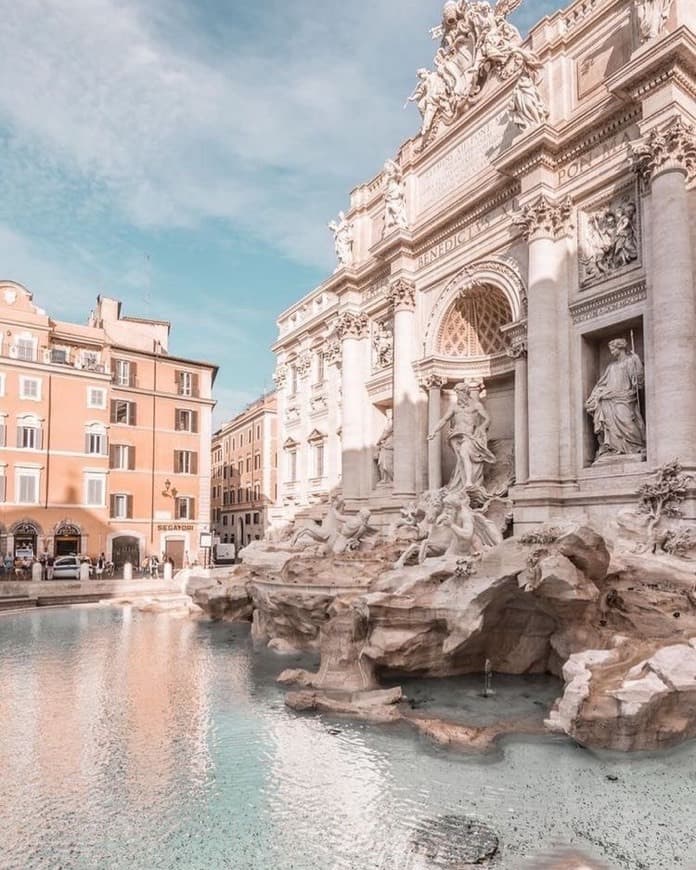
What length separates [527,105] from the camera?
14.9 m

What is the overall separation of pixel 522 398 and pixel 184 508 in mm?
21947

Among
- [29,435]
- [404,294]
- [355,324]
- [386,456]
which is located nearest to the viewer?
[404,294]

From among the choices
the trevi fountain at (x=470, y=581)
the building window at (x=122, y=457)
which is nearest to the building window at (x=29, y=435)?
the building window at (x=122, y=457)

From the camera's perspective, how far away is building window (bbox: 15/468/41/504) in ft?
88.1

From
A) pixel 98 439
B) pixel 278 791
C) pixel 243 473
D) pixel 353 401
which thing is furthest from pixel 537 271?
pixel 243 473

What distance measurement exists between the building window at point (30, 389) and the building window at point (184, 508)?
27.5 feet

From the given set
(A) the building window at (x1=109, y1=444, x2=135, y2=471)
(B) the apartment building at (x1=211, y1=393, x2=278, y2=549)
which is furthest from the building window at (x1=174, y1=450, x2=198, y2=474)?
(B) the apartment building at (x1=211, y1=393, x2=278, y2=549)

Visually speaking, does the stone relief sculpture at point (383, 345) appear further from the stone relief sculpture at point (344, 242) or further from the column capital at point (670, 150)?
the column capital at point (670, 150)

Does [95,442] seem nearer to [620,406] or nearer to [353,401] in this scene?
[353,401]

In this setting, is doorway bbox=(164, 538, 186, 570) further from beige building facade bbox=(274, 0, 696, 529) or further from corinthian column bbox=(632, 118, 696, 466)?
corinthian column bbox=(632, 118, 696, 466)

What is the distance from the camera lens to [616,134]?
13.5 metres

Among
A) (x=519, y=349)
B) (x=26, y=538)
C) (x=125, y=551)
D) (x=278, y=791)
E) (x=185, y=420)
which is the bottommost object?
(x=278, y=791)

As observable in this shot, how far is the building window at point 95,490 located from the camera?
28578 mm

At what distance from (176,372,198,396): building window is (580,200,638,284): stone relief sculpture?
24056 mm
